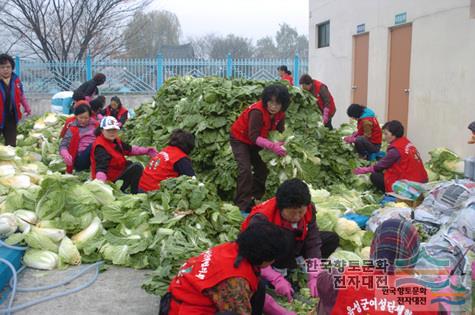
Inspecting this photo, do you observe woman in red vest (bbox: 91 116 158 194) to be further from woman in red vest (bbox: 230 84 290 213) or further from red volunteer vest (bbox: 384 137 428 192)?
red volunteer vest (bbox: 384 137 428 192)

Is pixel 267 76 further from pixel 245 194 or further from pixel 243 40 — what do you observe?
pixel 243 40

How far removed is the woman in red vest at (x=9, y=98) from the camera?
7859 millimetres

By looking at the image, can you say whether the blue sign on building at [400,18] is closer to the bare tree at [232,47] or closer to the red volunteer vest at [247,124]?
the red volunteer vest at [247,124]

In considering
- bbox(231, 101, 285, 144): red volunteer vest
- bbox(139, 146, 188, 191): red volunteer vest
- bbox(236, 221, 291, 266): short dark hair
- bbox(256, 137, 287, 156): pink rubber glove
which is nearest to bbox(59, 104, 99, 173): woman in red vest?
bbox(139, 146, 188, 191): red volunteer vest

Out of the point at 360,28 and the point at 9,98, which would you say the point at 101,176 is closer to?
the point at 9,98

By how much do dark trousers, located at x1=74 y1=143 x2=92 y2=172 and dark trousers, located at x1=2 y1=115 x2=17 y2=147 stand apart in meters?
1.94

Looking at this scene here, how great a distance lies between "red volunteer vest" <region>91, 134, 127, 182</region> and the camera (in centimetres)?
604

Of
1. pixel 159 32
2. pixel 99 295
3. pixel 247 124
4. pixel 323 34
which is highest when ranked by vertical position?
pixel 159 32

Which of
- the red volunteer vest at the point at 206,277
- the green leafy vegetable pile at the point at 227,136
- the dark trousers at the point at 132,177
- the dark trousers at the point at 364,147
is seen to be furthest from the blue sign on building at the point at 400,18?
the red volunteer vest at the point at 206,277

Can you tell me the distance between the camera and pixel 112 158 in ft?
20.1

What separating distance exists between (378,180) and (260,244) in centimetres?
468

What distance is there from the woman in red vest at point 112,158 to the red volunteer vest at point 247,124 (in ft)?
3.82

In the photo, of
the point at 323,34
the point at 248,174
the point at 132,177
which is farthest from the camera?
the point at 323,34

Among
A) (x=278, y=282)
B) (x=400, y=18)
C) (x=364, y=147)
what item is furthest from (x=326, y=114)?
(x=278, y=282)
